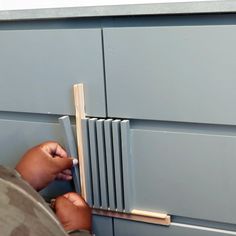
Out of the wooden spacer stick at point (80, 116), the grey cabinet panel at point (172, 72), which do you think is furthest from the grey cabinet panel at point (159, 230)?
the grey cabinet panel at point (172, 72)

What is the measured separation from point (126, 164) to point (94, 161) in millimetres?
75

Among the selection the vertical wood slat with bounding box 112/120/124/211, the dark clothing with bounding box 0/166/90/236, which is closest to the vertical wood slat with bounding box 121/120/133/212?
the vertical wood slat with bounding box 112/120/124/211

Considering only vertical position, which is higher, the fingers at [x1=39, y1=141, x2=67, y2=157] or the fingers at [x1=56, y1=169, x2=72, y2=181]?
the fingers at [x1=39, y1=141, x2=67, y2=157]

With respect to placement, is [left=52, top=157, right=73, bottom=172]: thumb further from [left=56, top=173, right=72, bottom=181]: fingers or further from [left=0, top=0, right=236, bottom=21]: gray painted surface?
[left=0, top=0, right=236, bottom=21]: gray painted surface

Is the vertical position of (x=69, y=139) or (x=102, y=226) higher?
(x=69, y=139)

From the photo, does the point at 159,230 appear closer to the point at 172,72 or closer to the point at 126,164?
the point at 126,164

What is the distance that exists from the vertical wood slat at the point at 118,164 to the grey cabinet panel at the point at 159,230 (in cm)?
5

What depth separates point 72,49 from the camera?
927mm

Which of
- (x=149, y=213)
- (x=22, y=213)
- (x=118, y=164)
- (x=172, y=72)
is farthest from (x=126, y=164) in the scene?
(x=22, y=213)

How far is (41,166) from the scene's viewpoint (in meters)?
0.94

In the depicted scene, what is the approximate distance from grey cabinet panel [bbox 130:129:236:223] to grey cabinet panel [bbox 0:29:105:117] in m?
0.13

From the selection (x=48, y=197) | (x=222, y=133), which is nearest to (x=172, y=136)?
(x=222, y=133)

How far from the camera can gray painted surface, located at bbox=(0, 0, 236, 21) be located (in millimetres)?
767

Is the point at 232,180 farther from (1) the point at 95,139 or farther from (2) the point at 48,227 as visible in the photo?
(2) the point at 48,227
